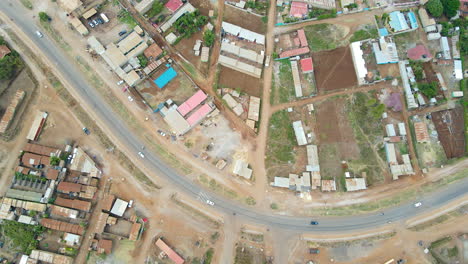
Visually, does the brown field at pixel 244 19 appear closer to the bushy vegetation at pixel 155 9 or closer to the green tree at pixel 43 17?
the bushy vegetation at pixel 155 9

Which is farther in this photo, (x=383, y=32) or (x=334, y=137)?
(x=383, y=32)

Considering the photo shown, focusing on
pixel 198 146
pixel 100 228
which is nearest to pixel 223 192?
pixel 198 146

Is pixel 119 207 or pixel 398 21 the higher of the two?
pixel 398 21

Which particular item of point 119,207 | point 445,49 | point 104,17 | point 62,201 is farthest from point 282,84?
point 62,201

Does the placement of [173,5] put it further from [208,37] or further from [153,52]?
[153,52]

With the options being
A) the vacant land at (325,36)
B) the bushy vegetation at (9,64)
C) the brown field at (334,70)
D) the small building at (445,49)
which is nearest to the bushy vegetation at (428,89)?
the small building at (445,49)

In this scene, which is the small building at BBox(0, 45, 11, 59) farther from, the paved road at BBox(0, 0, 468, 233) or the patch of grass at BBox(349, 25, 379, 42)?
the patch of grass at BBox(349, 25, 379, 42)
